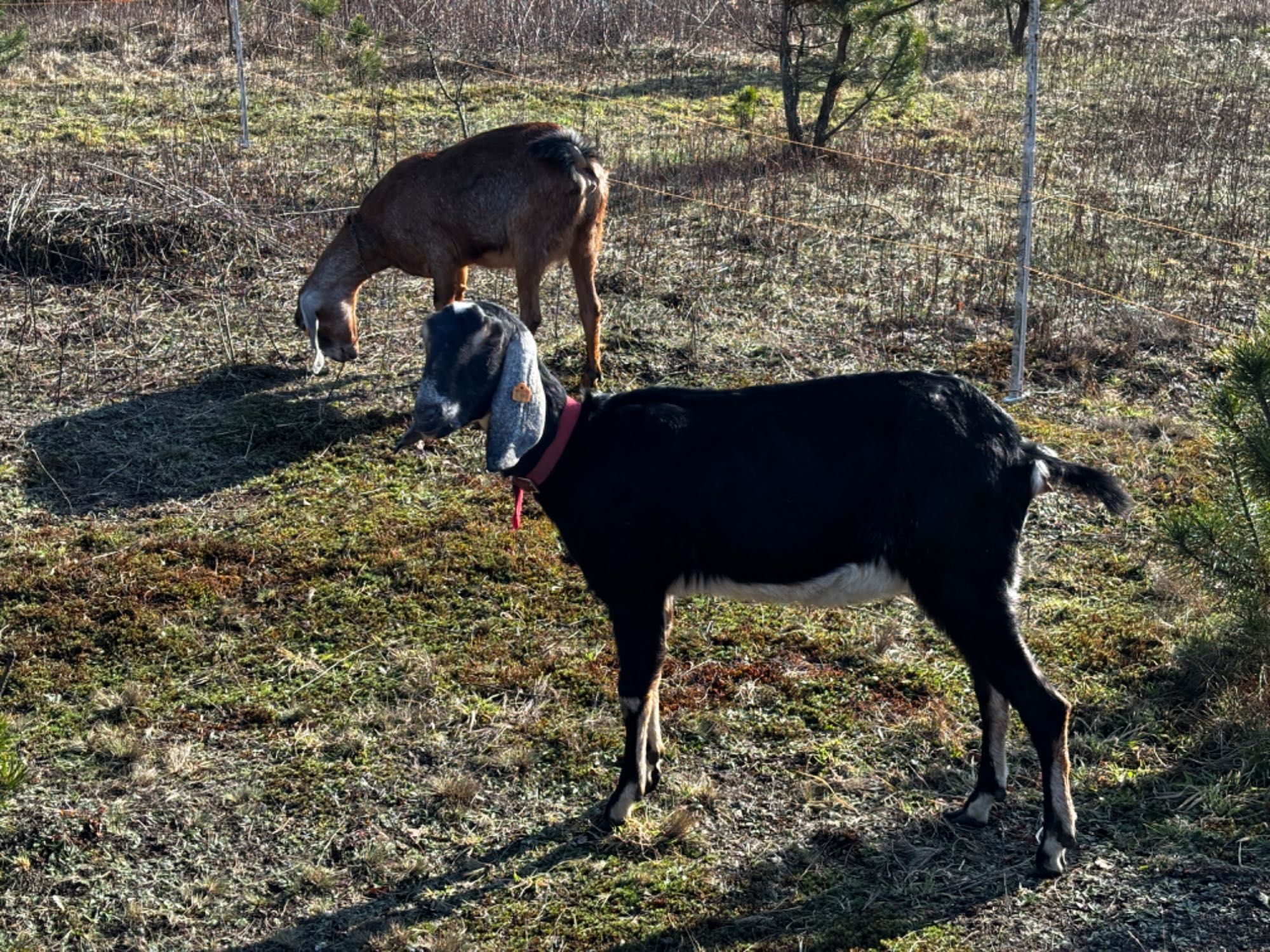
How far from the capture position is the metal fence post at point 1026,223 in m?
7.91

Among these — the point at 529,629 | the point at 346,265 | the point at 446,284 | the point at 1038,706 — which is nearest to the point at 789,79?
the point at 446,284

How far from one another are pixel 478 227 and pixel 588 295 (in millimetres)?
822

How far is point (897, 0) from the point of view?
13.6 meters

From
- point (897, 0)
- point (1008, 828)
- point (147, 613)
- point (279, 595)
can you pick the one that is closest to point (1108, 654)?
point (1008, 828)

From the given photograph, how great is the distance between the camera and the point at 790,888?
409cm

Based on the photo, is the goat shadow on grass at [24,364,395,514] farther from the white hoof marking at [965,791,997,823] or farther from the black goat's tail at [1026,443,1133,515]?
the black goat's tail at [1026,443,1133,515]

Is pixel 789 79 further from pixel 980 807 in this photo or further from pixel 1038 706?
pixel 1038 706

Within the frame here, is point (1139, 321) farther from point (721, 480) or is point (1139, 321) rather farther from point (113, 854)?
point (113, 854)

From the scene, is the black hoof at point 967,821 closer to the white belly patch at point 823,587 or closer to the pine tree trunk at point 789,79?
the white belly patch at point 823,587

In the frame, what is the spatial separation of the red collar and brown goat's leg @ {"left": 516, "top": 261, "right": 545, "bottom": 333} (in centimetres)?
364

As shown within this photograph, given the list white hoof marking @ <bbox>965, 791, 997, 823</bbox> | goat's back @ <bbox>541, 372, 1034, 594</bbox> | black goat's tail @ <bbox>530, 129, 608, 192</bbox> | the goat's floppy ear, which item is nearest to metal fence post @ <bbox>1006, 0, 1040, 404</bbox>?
black goat's tail @ <bbox>530, 129, 608, 192</bbox>

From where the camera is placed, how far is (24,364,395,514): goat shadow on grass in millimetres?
6805

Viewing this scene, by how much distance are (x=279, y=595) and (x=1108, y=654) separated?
3712 mm

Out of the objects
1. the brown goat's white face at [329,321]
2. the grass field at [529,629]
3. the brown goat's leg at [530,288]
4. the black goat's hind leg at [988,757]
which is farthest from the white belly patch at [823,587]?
the brown goat's white face at [329,321]
